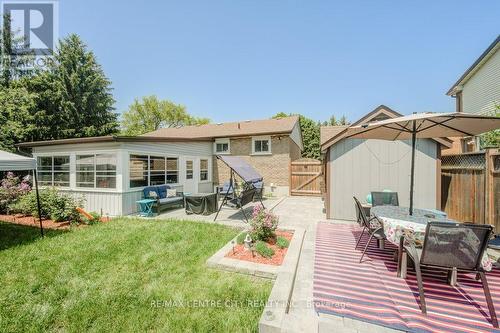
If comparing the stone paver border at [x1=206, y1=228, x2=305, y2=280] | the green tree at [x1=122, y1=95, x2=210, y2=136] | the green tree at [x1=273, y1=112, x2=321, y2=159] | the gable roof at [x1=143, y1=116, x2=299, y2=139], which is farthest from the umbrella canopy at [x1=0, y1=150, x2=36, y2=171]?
the green tree at [x1=122, y1=95, x2=210, y2=136]

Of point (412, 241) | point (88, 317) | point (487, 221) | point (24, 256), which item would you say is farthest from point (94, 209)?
point (487, 221)

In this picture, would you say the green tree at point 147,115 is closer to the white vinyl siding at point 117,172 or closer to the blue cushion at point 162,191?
the white vinyl siding at point 117,172

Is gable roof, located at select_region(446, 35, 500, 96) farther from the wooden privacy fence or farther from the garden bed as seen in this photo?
the garden bed

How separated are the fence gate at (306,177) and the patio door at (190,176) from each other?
6149 mm

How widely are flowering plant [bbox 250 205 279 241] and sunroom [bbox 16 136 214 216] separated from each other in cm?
620

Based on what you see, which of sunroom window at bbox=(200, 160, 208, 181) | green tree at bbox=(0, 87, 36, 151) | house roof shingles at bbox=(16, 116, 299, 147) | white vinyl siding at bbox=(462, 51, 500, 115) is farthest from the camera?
green tree at bbox=(0, 87, 36, 151)

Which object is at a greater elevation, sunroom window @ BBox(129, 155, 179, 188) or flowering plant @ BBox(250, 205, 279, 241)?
sunroom window @ BBox(129, 155, 179, 188)

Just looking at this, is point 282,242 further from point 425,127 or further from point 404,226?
point 425,127

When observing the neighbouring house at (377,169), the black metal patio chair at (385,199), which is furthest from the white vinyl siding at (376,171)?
the black metal patio chair at (385,199)

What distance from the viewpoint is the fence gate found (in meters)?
13.9

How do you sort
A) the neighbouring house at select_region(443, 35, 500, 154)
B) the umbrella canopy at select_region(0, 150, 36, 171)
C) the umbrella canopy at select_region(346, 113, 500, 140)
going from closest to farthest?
the umbrella canopy at select_region(346, 113, 500, 140) → the umbrella canopy at select_region(0, 150, 36, 171) → the neighbouring house at select_region(443, 35, 500, 154)

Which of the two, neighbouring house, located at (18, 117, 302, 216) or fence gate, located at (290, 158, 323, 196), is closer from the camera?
neighbouring house, located at (18, 117, 302, 216)

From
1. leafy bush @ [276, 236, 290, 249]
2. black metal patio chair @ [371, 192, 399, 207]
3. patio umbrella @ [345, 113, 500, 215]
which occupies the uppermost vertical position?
patio umbrella @ [345, 113, 500, 215]

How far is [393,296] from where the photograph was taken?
331 centimetres
